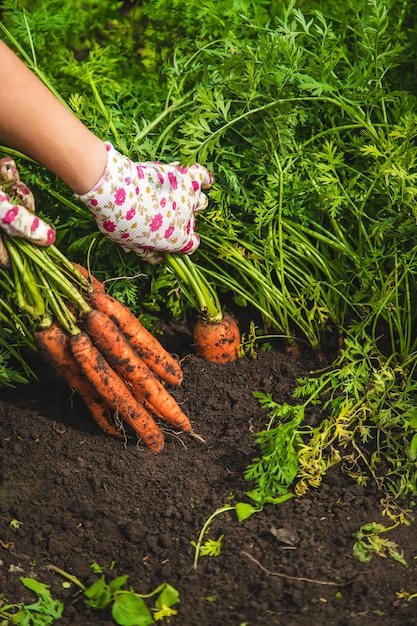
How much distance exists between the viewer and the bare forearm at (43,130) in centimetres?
218

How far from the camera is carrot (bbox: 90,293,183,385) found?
2514 mm

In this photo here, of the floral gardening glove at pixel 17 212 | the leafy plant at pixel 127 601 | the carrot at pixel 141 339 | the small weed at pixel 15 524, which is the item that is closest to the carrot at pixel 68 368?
the carrot at pixel 141 339

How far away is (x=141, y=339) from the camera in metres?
2.61

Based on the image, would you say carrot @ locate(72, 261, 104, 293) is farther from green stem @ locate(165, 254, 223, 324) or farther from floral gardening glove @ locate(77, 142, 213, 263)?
green stem @ locate(165, 254, 223, 324)

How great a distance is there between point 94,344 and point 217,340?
0.48 m

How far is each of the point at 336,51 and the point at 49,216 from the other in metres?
1.14

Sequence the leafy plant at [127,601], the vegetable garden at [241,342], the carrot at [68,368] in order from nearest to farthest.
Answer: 1. the leafy plant at [127,601]
2. the vegetable garden at [241,342]
3. the carrot at [68,368]

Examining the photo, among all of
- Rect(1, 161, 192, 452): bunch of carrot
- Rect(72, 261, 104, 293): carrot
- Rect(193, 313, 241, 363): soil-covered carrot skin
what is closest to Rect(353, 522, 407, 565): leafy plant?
Rect(1, 161, 192, 452): bunch of carrot

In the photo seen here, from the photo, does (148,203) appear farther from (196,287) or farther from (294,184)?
(294,184)

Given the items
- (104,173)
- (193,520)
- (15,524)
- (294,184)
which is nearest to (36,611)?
(15,524)

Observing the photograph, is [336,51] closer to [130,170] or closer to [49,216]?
[130,170]

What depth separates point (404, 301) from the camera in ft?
8.92

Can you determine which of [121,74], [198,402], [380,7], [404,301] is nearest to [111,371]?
[198,402]

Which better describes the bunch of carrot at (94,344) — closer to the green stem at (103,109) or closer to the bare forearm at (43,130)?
the bare forearm at (43,130)
